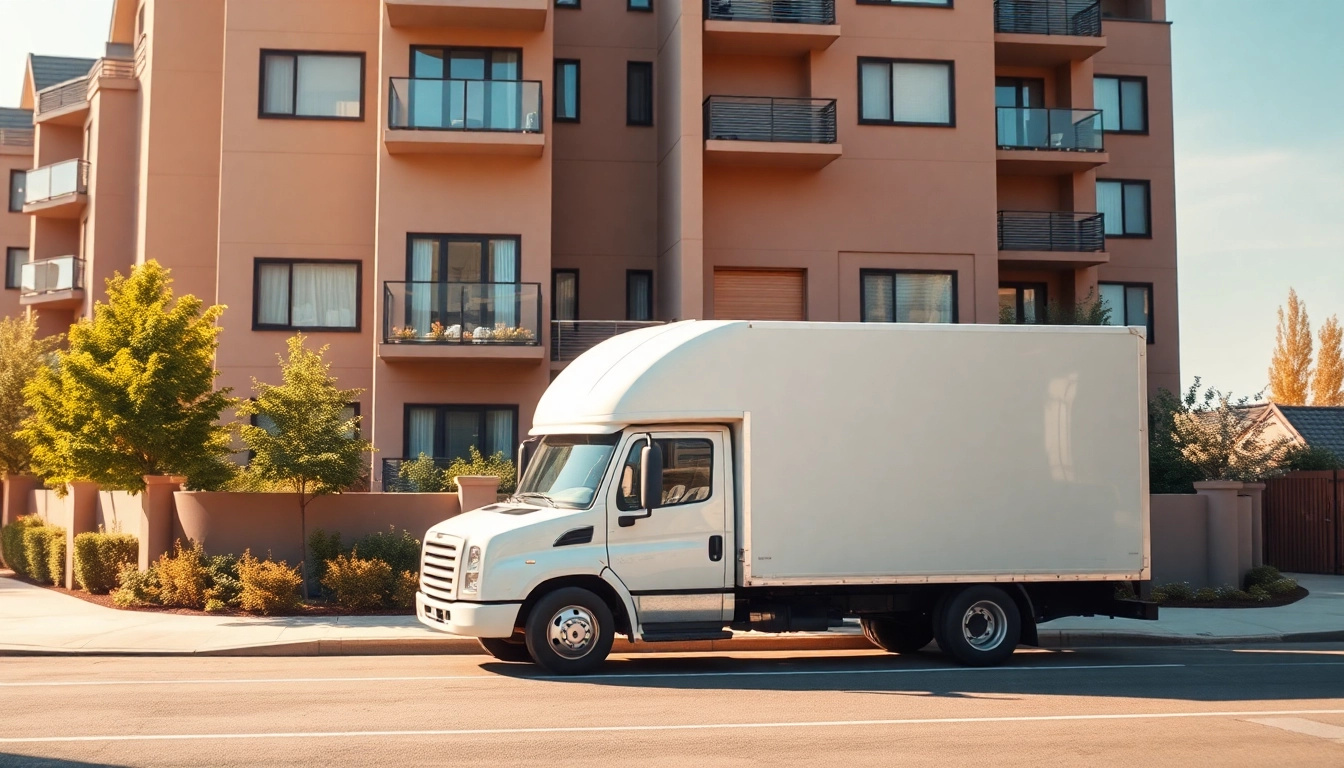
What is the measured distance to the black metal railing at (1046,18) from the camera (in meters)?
28.5

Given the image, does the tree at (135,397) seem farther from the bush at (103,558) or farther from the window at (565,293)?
the window at (565,293)

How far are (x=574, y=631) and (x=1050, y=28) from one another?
69.3 feet

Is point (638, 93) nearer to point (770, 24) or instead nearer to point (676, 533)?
point (770, 24)

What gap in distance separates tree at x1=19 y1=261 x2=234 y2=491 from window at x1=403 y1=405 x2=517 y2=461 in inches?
216

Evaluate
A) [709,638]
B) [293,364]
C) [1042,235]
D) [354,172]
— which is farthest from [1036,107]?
[709,638]

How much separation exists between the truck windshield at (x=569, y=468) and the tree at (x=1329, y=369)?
54679 millimetres

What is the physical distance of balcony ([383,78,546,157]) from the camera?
967 inches

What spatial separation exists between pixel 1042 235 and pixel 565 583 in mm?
19315

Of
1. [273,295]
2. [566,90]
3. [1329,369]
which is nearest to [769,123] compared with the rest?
[566,90]

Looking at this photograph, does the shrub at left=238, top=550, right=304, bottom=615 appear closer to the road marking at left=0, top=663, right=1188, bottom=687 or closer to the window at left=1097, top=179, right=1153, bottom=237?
the road marking at left=0, top=663, right=1188, bottom=687

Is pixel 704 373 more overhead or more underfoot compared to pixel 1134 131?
more underfoot

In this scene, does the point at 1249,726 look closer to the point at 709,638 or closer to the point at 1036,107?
the point at 709,638

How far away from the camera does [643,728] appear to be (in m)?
9.82

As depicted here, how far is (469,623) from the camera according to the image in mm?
12344
